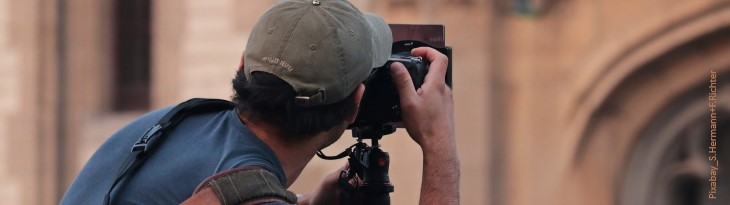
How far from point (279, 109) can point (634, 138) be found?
5214 millimetres

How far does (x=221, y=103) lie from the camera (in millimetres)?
2426

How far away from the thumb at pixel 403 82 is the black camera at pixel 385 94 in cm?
2

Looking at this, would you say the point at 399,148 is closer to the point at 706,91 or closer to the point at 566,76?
the point at 566,76

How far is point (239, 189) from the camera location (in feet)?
6.95

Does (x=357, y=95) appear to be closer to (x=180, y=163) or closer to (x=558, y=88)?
(x=180, y=163)

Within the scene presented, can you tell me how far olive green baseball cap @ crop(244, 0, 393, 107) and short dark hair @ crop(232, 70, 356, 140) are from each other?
17mm

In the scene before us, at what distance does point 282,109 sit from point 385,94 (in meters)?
0.26

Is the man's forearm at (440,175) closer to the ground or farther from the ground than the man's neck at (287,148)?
closer to the ground

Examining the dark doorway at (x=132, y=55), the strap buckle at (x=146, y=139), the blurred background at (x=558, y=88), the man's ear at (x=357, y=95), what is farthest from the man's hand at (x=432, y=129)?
the dark doorway at (x=132, y=55)

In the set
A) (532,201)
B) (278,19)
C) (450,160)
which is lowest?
(532,201)

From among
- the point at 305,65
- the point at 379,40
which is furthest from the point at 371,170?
the point at 305,65

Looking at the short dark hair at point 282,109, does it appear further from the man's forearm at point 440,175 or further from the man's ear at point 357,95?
the man's forearm at point 440,175

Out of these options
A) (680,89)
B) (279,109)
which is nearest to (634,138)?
(680,89)

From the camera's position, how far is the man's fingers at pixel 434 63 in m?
2.43
